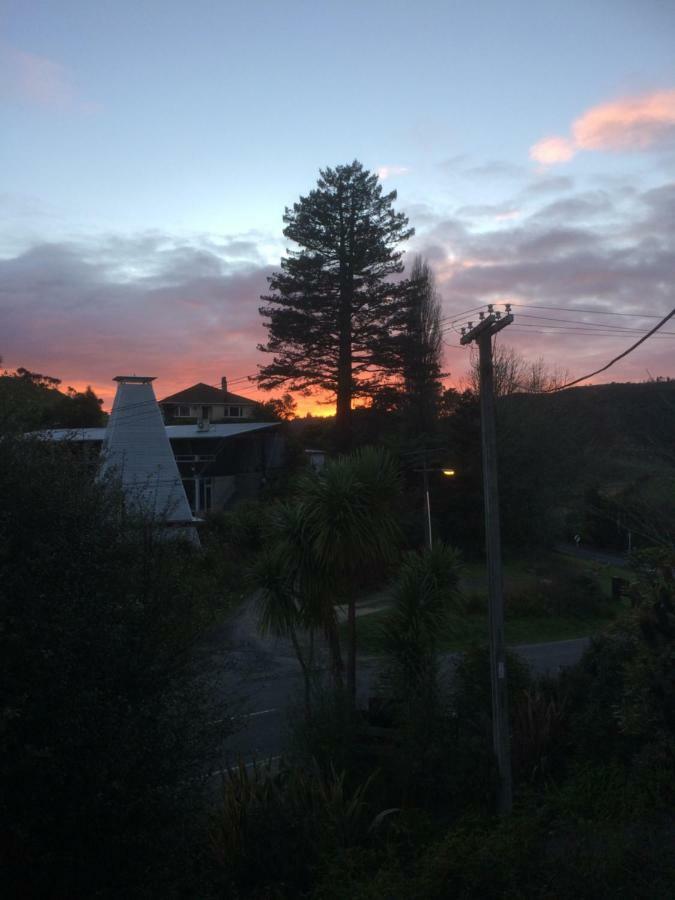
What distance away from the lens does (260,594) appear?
1281cm

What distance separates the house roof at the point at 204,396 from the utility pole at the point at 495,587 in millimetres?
56918

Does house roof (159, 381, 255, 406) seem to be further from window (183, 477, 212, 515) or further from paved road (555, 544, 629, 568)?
paved road (555, 544, 629, 568)

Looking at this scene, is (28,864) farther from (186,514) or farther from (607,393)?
(607,393)

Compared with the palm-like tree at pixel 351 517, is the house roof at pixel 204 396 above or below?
above

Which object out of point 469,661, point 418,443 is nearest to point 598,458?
point 418,443


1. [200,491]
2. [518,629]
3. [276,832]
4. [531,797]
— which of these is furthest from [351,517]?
[200,491]

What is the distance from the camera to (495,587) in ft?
35.0

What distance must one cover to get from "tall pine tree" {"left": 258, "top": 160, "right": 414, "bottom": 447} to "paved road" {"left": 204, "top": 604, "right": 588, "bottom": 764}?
1561cm

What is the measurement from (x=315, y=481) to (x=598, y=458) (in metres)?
27.3

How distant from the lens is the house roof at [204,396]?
67.9 metres

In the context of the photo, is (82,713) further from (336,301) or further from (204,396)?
(204,396)

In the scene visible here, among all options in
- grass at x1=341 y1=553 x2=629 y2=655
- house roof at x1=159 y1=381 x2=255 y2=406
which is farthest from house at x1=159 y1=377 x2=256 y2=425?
grass at x1=341 y1=553 x2=629 y2=655

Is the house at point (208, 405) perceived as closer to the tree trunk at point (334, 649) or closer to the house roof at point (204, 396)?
the house roof at point (204, 396)

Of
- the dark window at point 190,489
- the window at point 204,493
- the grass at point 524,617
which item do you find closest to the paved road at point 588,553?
the grass at point 524,617
